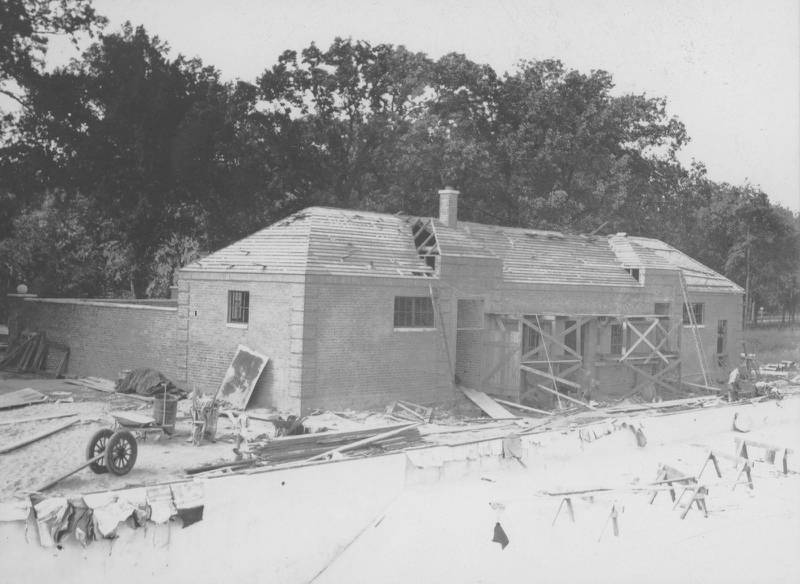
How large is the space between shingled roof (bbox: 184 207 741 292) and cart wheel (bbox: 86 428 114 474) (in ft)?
26.7

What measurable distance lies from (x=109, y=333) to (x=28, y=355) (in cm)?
410

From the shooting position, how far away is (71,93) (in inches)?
1200

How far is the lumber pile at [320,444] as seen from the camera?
15063 millimetres

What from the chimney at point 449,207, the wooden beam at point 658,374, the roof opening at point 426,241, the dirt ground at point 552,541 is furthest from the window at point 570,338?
the dirt ground at point 552,541

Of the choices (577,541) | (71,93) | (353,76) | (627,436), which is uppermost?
(353,76)

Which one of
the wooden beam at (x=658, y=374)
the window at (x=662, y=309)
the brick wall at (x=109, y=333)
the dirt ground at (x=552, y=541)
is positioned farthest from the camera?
the window at (x=662, y=309)

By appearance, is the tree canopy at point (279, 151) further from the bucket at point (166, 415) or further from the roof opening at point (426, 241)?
the bucket at point (166, 415)

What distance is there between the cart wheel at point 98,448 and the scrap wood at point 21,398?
7.18m

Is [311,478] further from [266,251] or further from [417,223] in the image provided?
[417,223]

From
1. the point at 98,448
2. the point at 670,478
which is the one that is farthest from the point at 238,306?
the point at 670,478

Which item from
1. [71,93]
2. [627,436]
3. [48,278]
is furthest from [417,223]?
[48,278]

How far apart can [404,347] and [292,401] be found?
160 inches

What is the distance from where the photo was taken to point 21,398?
2056 cm

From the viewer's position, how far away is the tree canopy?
1224 inches
